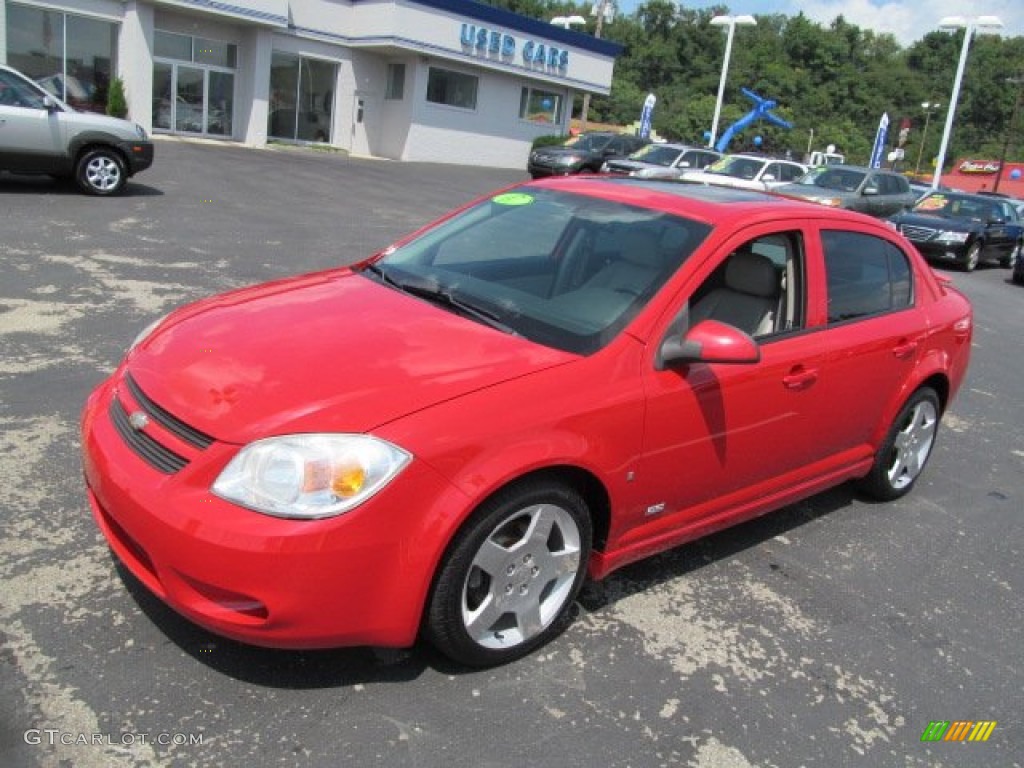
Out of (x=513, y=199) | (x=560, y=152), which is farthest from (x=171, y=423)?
(x=560, y=152)

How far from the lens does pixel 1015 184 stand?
67.1 m

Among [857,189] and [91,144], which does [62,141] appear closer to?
[91,144]

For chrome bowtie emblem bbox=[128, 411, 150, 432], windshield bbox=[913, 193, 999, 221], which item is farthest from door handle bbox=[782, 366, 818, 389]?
windshield bbox=[913, 193, 999, 221]

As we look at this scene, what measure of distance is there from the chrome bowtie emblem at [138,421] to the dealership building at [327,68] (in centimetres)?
2092

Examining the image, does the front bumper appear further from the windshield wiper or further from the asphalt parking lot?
the windshield wiper

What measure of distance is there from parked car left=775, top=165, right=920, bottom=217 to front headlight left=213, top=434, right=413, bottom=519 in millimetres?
16559

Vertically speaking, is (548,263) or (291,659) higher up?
(548,263)

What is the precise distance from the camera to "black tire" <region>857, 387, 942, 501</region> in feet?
15.4

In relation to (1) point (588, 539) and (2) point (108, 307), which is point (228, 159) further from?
(1) point (588, 539)

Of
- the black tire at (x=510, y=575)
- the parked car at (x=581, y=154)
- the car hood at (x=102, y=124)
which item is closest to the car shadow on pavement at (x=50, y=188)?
the car hood at (x=102, y=124)

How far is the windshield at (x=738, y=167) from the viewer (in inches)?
816

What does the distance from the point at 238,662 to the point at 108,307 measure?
16.0 ft

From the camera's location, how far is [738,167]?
21.0 meters

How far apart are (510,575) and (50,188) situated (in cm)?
1239
